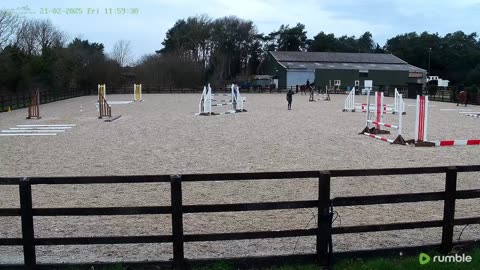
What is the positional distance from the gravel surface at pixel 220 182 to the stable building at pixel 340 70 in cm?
5321

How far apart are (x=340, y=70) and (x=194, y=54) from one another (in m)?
27.1

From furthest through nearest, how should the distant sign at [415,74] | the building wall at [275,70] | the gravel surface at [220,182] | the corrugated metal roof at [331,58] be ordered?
1. the corrugated metal roof at [331,58]
2. the distant sign at [415,74]
3. the building wall at [275,70]
4. the gravel surface at [220,182]

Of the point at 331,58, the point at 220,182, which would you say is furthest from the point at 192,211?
the point at 331,58

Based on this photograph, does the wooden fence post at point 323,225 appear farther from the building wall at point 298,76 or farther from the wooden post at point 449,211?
the building wall at point 298,76

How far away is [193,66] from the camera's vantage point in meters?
71.8

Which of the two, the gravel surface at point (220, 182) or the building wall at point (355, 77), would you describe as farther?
the building wall at point (355, 77)

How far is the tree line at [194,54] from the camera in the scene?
4484 centimetres

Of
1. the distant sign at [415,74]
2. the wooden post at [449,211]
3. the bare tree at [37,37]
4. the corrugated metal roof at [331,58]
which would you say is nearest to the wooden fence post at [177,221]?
the wooden post at [449,211]

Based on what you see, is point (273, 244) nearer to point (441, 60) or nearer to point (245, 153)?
point (245, 153)

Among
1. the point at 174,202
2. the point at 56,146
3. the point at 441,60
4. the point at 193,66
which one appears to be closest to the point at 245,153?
the point at 56,146

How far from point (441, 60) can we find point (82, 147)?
3702 inches

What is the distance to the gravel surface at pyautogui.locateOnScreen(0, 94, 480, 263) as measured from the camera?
5.12m

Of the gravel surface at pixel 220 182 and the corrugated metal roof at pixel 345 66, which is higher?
the corrugated metal roof at pixel 345 66

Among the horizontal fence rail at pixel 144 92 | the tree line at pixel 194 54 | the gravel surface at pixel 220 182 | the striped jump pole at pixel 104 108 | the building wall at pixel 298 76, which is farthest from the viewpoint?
the building wall at pixel 298 76
